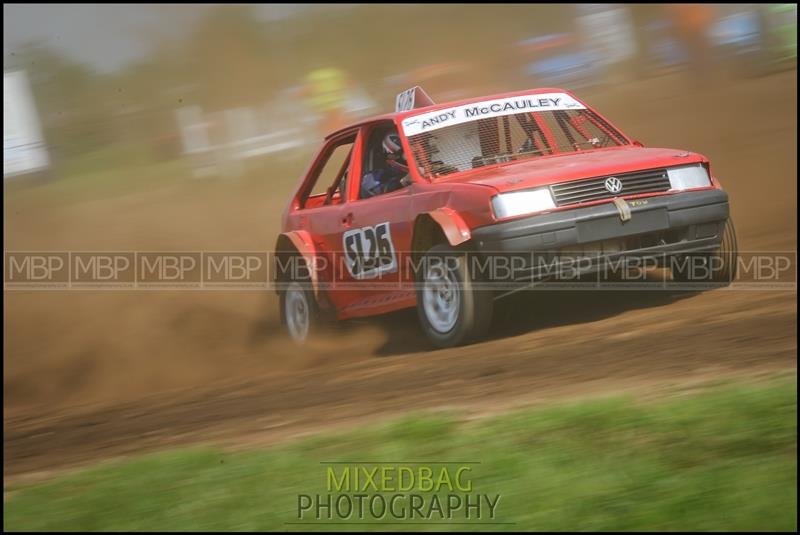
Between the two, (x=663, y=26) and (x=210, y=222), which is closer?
(x=210, y=222)

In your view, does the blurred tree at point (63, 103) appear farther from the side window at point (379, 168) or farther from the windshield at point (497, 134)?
the windshield at point (497, 134)

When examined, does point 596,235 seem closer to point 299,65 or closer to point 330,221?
point 330,221

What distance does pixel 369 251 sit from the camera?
23.1ft

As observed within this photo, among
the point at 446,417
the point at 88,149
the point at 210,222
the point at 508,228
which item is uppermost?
the point at 88,149

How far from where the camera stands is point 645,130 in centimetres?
1441

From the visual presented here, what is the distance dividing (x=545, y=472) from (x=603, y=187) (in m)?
2.61

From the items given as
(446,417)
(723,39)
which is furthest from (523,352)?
(723,39)

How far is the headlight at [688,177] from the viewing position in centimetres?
623

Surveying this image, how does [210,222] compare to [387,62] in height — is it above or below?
below

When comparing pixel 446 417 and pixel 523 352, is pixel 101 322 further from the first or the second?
pixel 446 417

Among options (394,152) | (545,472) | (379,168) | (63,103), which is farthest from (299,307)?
(63,103)

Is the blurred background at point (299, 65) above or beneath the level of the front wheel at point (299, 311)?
above

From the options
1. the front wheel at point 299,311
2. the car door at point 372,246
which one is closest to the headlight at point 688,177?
the car door at point 372,246

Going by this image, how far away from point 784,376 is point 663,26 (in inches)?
631
